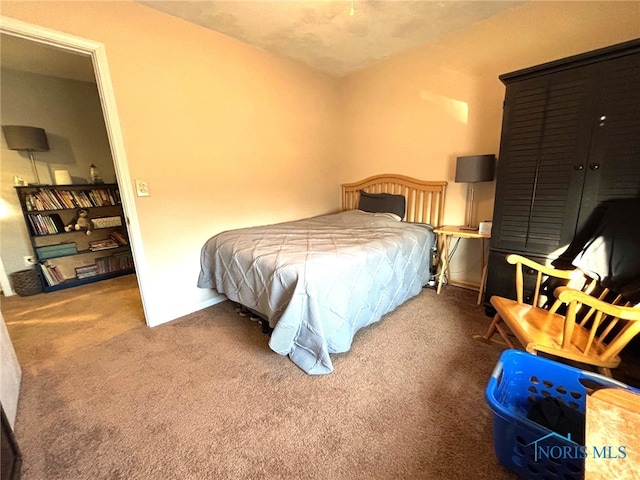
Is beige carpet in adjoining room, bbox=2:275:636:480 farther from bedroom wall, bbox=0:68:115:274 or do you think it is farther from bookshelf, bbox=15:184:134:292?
bedroom wall, bbox=0:68:115:274

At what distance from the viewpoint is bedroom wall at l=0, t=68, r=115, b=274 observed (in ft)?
9.66

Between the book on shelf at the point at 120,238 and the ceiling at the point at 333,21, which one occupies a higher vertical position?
the ceiling at the point at 333,21

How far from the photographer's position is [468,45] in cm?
251

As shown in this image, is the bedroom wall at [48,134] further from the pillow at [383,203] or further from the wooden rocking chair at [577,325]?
the wooden rocking chair at [577,325]

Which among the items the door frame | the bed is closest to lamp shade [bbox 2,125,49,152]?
the door frame

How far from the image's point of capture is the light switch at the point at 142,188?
6.86 ft

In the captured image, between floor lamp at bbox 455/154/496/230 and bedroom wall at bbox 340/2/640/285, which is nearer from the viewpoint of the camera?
bedroom wall at bbox 340/2/640/285

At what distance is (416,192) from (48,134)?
4.54 meters

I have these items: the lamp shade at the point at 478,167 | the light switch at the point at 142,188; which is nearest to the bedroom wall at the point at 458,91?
the lamp shade at the point at 478,167

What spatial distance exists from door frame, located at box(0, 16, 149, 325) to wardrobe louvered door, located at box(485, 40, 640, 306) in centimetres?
288

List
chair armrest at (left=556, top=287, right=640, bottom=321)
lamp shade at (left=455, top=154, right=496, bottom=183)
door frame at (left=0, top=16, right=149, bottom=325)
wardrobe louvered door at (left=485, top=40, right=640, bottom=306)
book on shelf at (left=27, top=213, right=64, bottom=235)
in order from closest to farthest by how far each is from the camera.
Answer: chair armrest at (left=556, top=287, right=640, bottom=321), wardrobe louvered door at (left=485, top=40, right=640, bottom=306), door frame at (left=0, top=16, right=149, bottom=325), lamp shade at (left=455, top=154, right=496, bottom=183), book on shelf at (left=27, top=213, right=64, bottom=235)

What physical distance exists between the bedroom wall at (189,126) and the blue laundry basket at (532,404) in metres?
2.43

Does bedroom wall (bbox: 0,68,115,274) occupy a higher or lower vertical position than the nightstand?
higher

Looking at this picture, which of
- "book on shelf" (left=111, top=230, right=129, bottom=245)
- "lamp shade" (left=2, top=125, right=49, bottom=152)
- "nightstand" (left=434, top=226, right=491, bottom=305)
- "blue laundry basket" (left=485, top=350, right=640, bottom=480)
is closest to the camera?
"blue laundry basket" (left=485, top=350, right=640, bottom=480)
